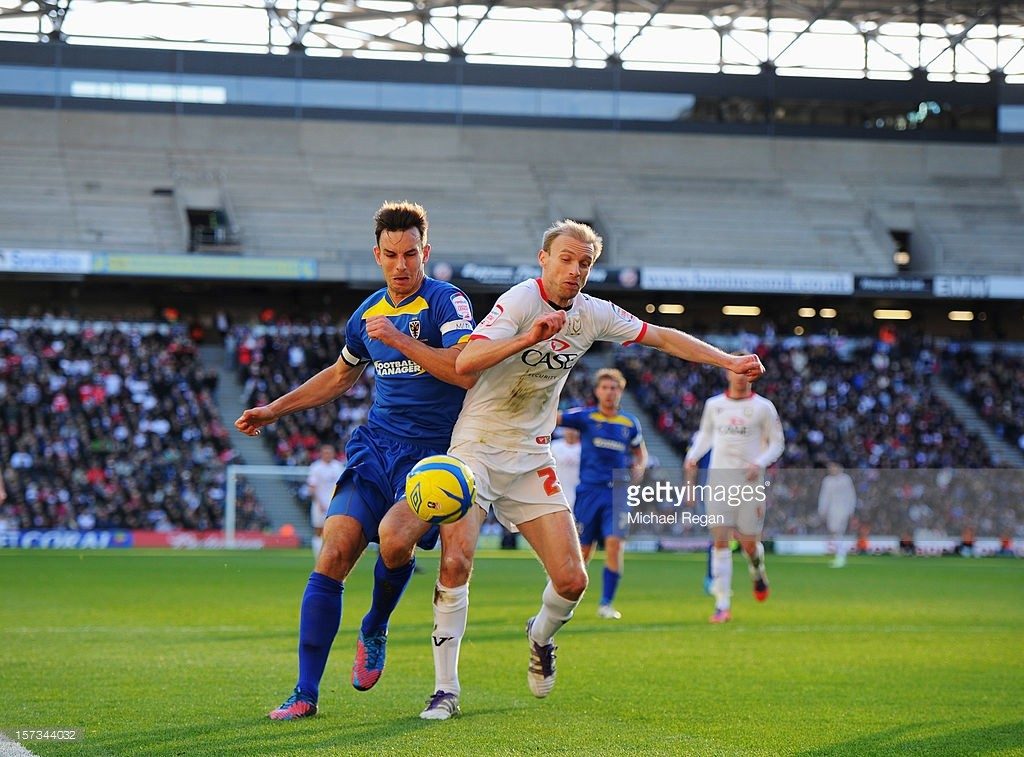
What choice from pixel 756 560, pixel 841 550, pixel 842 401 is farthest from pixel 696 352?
pixel 842 401

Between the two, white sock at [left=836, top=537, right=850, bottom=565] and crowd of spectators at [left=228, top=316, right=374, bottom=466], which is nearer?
white sock at [left=836, top=537, right=850, bottom=565]

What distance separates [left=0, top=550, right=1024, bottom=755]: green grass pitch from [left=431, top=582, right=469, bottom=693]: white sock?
0.22 m

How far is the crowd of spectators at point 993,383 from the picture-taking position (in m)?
39.8

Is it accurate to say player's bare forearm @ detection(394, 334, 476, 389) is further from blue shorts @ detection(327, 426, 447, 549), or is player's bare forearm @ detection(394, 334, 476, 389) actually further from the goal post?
the goal post

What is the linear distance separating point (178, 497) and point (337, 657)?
21453 millimetres

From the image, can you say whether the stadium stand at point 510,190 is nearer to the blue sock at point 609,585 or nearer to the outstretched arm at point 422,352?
the blue sock at point 609,585

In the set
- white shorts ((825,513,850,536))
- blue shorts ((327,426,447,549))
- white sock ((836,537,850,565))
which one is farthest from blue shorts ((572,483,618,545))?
white sock ((836,537,850,565))

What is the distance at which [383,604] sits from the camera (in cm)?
727

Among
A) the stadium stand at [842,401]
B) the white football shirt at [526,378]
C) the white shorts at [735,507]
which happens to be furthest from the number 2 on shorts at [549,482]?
the stadium stand at [842,401]

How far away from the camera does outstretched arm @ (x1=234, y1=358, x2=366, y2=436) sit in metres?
7.48

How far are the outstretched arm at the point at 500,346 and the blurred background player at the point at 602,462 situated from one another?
7853 millimetres

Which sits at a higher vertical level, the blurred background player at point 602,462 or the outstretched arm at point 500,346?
the outstretched arm at point 500,346

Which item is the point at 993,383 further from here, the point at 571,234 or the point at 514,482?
the point at 571,234

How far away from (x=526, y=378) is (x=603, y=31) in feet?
141
